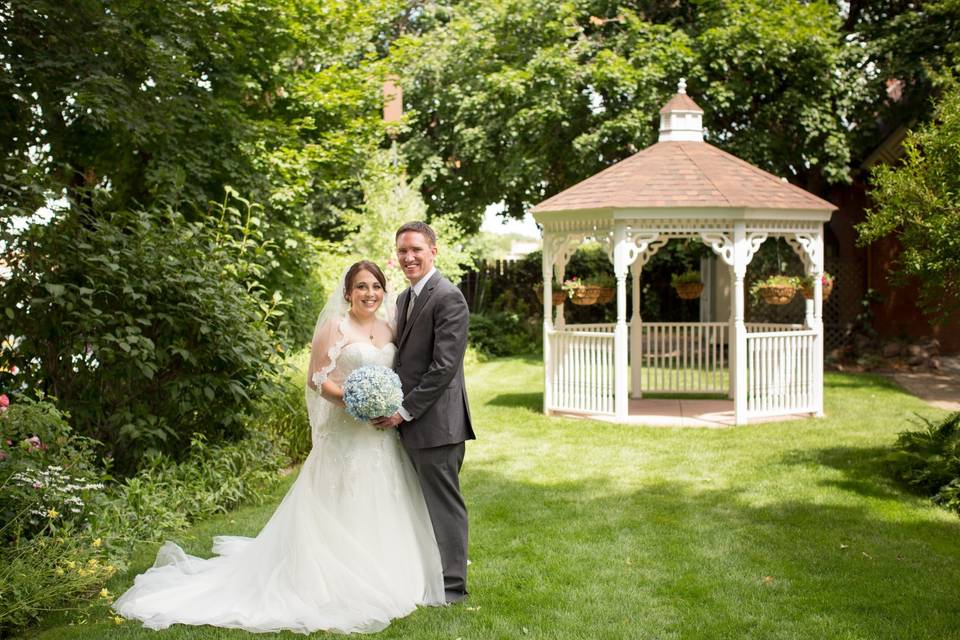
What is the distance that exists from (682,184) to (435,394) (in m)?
7.32

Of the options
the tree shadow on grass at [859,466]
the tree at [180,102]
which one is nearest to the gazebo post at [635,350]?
the tree shadow on grass at [859,466]

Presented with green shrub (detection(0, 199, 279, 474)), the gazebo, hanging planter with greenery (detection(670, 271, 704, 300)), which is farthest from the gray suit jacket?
hanging planter with greenery (detection(670, 271, 704, 300))

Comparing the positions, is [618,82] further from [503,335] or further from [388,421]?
[388,421]

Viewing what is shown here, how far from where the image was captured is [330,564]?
4.96 m

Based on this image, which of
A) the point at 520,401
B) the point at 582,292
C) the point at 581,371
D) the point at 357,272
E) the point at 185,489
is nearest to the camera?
the point at 357,272

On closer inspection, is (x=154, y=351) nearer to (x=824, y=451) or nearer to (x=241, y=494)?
(x=241, y=494)

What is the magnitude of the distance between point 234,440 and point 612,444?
435 cm

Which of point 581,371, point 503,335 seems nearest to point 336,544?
point 581,371

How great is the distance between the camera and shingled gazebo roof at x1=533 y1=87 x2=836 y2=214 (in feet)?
36.3

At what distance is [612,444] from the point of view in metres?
10.4

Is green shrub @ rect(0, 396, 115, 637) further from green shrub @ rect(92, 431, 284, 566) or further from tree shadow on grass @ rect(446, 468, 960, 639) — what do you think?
tree shadow on grass @ rect(446, 468, 960, 639)

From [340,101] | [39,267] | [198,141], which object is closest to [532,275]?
[340,101]

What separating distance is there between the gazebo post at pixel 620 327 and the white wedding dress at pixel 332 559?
6.24 metres

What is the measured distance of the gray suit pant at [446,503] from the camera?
515 centimetres
